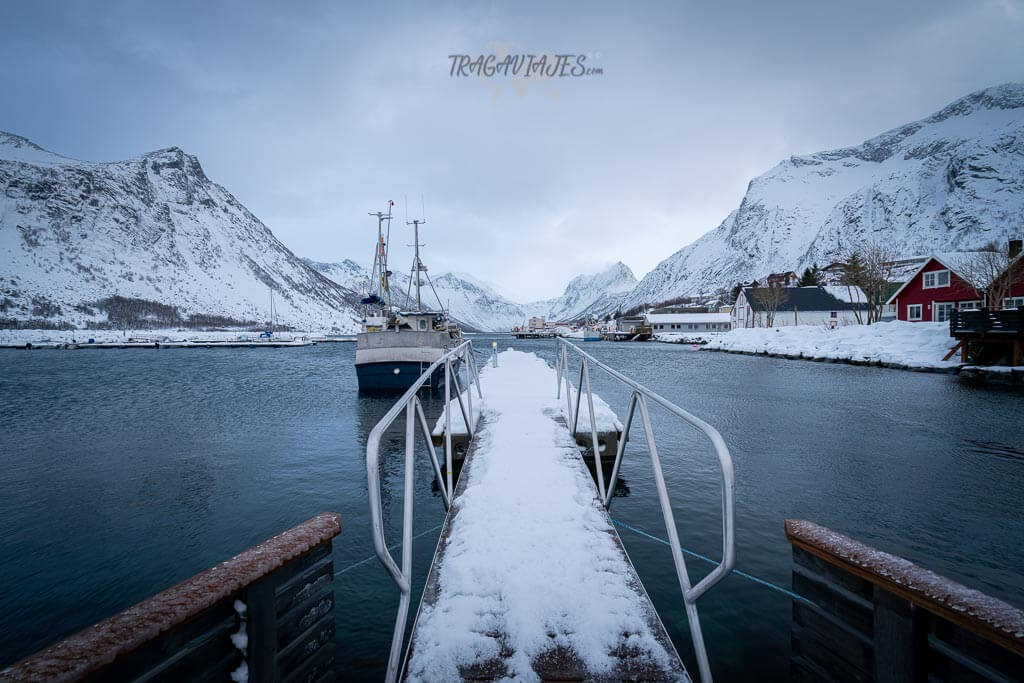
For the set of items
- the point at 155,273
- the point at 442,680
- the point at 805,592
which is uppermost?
the point at 155,273

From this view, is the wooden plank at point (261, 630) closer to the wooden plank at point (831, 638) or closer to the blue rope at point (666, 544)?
the wooden plank at point (831, 638)

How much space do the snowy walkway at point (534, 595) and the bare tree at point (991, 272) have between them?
42487 mm

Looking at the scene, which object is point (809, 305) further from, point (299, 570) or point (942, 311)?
point (299, 570)

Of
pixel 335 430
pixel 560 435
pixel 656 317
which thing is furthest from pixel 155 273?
pixel 560 435

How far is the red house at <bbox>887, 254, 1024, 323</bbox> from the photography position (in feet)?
108

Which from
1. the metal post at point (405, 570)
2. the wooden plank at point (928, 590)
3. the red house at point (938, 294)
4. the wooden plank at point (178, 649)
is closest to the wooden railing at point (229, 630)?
the wooden plank at point (178, 649)

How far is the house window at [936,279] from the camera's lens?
117ft

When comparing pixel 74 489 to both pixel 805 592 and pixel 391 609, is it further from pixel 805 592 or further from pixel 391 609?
pixel 805 592

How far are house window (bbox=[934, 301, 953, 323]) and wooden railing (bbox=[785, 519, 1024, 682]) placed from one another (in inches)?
1895

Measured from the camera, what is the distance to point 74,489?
29.1ft

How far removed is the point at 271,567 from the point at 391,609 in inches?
139

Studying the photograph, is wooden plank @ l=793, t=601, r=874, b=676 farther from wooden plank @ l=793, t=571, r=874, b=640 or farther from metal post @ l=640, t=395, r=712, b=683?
metal post @ l=640, t=395, r=712, b=683

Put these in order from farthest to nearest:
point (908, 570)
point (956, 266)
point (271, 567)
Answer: point (956, 266), point (271, 567), point (908, 570)

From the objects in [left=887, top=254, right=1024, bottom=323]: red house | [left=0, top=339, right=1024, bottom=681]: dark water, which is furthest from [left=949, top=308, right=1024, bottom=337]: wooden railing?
[left=887, top=254, right=1024, bottom=323]: red house
